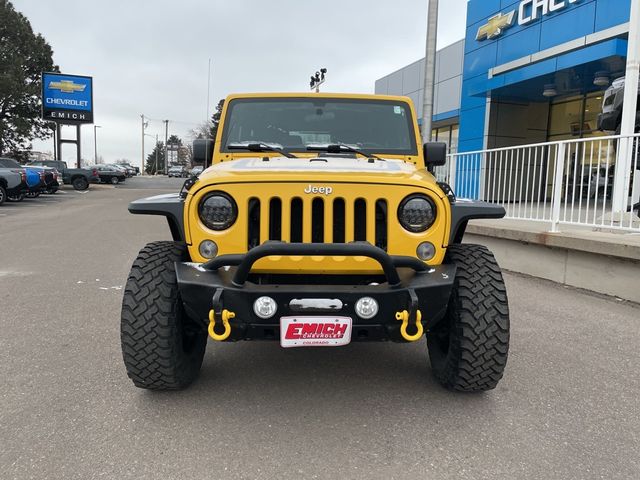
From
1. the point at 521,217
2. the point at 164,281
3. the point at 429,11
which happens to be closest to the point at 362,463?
the point at 164,281

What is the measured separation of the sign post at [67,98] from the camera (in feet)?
111

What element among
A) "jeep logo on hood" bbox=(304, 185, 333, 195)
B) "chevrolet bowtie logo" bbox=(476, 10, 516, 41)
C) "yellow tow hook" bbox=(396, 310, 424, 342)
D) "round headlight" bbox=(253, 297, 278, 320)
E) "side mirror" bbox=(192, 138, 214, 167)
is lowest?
"yellow tow hook" bbox=(396, 310, 424, 342)

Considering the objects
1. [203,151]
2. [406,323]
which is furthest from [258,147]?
[406,323]

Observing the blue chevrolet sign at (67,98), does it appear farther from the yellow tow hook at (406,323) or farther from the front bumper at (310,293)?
the yellow tow hook at (406,323)

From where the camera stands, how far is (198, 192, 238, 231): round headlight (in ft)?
8.70

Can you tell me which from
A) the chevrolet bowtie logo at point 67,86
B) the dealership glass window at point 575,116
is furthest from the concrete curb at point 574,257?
the chevrolet bowtie logo at point 67,86

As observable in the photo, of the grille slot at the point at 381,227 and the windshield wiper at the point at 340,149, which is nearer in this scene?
the grille slot at the point at 381,227

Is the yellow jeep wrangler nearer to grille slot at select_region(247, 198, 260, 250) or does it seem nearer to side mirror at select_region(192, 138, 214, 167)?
grille slot at select_region(247, 198, 260, 250)

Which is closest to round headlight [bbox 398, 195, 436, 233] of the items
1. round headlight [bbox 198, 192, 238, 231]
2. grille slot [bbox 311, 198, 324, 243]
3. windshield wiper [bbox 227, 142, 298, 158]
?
grille slot [bbox 311, 198, 324, 243]

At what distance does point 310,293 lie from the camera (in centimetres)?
243

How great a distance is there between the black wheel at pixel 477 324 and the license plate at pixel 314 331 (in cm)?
66

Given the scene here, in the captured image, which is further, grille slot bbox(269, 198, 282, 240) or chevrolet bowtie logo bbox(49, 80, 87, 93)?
chevrolet bowtie logo bbox(49, 80, 87, 93)

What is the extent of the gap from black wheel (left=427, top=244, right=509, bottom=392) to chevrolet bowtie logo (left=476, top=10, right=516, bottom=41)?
Answer: 13670 millimetres

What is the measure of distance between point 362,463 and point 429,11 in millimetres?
10874
